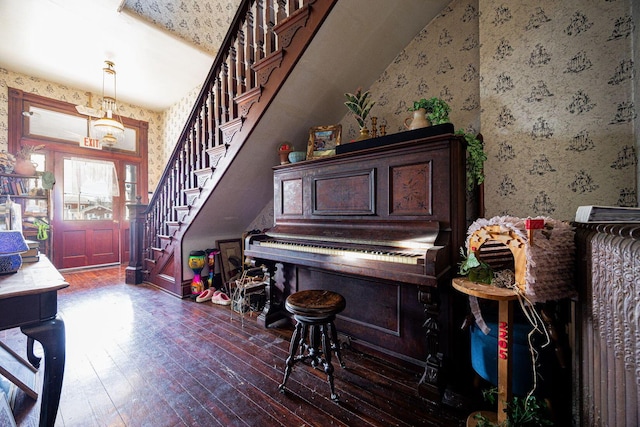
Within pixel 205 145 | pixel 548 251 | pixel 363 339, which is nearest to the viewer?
pixel 548 251

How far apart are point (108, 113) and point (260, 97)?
3353mm

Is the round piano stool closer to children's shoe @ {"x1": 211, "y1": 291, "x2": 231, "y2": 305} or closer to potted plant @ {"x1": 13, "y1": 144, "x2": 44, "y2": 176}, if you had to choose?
children's shoe @ {"x1": 211, "y1": 291, "x2": 231, "y2": 305}

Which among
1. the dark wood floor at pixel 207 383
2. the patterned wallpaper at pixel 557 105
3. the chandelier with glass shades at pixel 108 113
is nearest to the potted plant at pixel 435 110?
the patterned wallpaper at pixel 557 105

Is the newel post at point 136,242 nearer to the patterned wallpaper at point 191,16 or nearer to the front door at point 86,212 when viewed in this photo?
the front door at point 86,212

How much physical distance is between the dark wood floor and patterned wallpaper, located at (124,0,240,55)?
3.77 m

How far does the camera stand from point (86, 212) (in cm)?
517

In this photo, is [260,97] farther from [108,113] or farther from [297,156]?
[108,113]

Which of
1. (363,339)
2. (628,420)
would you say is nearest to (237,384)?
(363,339)

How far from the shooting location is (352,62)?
2.44 m

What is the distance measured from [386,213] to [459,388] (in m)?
1.19

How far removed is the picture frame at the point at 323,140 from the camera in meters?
2.52

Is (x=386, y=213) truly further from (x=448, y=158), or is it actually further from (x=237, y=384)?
(x=237, y=384)

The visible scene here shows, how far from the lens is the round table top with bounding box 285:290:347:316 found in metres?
1.50

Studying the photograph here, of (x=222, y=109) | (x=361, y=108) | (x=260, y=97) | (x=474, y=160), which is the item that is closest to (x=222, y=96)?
(x=222, y=109)
